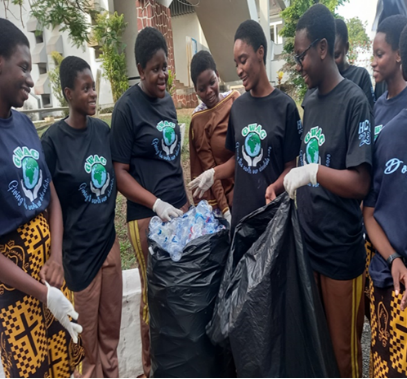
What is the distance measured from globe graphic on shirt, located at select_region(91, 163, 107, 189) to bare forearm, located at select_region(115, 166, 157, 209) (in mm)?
115

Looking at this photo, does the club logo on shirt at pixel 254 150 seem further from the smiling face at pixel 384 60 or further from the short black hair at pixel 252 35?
the smiling face at pixel 384 60

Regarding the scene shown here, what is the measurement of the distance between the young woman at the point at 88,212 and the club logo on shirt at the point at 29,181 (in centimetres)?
33

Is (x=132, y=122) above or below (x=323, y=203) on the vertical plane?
above

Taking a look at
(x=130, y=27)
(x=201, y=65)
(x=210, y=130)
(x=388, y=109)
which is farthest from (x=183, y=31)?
(x=388, y=109)

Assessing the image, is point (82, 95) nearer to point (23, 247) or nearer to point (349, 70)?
point (23, 247)

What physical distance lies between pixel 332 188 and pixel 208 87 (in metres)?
1.51

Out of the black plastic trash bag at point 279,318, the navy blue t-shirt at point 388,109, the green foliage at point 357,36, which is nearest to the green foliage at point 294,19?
the navy blue t-shirt at point 388,109

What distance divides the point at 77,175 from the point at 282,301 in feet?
4.07

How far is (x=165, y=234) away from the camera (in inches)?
76.0

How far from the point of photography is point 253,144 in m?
2.18

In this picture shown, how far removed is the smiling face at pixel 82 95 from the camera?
84.4 inches

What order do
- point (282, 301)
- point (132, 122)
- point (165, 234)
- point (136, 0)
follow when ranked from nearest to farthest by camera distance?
1. point (282, 301)
2. point (165, 234)
3. point (132, 122)
4. point (136, 0)

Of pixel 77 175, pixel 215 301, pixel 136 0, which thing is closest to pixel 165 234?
pixel 215 301

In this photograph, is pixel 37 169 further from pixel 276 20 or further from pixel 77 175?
pixel 276 20
